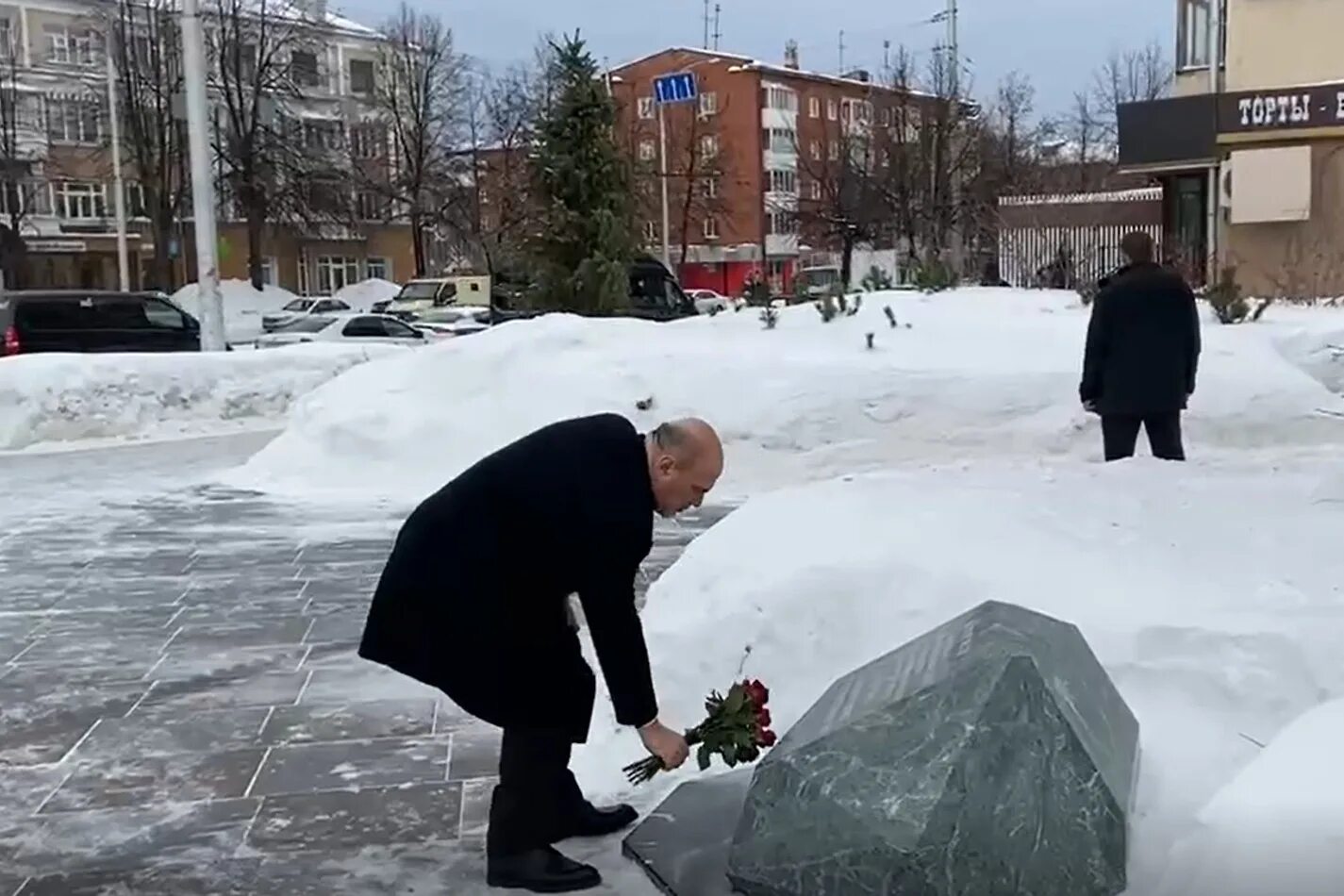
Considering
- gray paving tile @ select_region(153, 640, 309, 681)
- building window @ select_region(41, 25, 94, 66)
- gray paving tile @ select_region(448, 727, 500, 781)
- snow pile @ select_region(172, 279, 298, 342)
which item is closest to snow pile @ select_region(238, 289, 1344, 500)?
gray paving tile @ select_region(153, 640, 309, 681)

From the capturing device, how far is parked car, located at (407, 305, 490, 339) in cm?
2409

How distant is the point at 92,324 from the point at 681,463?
→ 18005 mm

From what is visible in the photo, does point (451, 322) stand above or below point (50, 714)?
above

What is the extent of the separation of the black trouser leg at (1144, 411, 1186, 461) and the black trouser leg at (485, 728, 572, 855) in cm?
510

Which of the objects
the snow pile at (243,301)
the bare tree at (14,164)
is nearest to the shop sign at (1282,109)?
the snow pile at (243,301)

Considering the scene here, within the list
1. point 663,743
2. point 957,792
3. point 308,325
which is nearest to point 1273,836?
point 957,792

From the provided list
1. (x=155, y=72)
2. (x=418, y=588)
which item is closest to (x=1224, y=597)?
(x=418, y=588)

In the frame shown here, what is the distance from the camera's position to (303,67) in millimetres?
51969

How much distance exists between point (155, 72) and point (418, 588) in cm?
4740

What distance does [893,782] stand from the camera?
3469 millimetres

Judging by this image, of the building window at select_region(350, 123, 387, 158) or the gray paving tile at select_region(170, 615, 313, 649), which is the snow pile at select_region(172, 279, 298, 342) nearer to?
the building window at select_region(350, 123, 387, 158)

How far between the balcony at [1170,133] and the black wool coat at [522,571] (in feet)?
65.5

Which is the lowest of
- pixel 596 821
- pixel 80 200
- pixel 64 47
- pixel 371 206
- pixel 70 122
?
pixel 596 821

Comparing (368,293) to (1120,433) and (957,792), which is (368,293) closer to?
(1120,433)
